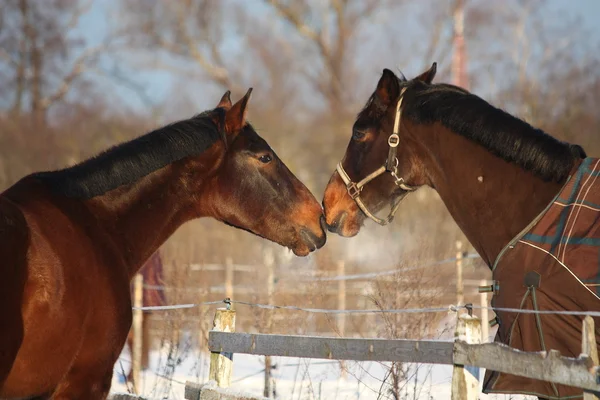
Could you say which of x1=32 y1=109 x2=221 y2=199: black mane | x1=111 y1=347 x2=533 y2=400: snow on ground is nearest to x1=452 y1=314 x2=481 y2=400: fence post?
x1=32 y1=109 x2=221 y2=199: black mane

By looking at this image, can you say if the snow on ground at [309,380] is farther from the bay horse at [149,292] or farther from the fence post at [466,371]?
the fence post at [466,371]

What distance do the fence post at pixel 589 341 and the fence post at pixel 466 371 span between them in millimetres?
805

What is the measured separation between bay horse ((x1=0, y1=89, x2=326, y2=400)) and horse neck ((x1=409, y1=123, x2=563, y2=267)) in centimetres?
90

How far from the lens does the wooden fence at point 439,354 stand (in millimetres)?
3248

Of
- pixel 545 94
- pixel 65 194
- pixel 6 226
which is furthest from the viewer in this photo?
pixel 545 94

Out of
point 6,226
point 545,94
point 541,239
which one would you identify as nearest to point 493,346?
point 541,239

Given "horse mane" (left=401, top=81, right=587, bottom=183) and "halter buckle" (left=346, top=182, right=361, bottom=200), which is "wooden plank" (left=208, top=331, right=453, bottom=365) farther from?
"horse mane" (left=401, top=81, right=587, bottom=183)

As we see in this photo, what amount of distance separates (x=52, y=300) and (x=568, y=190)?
8.21ft

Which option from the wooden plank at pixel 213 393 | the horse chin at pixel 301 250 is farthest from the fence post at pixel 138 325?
the horse chin at pixel 301 250

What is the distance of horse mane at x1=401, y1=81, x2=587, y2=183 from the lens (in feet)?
12.7

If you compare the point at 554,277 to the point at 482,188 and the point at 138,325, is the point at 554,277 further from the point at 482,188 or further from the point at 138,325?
the point at 138,325

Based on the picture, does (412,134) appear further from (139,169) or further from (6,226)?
(6,226)

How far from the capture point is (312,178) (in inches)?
1038

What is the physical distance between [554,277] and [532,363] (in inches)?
16.6
